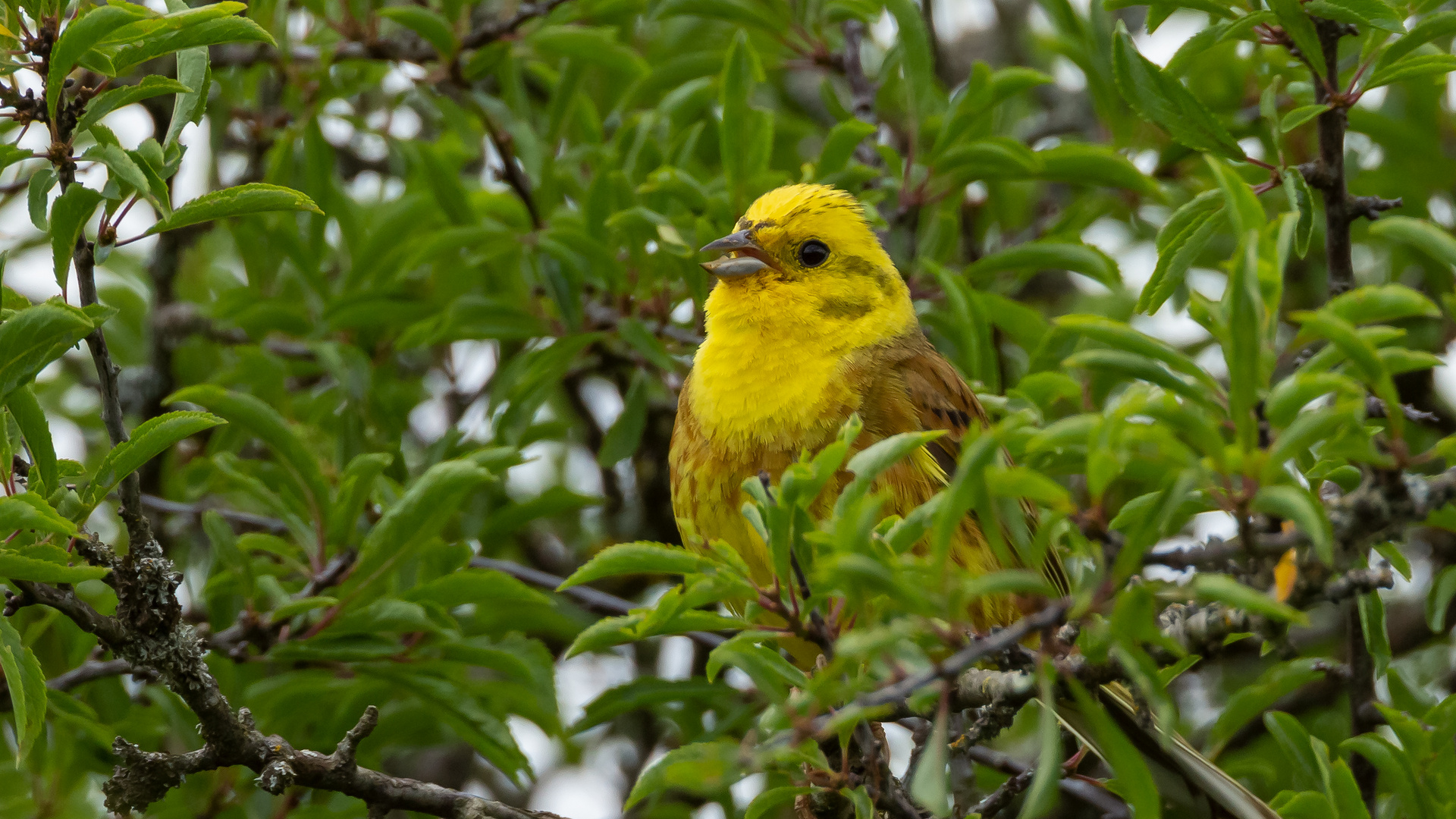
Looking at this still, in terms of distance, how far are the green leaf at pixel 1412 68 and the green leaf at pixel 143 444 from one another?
101 inches

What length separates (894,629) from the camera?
190 cm

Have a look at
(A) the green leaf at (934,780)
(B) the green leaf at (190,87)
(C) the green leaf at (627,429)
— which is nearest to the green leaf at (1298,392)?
(A) the green leaf at (934,780)

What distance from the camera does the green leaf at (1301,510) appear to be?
175 cm

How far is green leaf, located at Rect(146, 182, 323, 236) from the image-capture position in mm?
2590

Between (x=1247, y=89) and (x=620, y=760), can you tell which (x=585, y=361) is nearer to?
(x=620, y=760)

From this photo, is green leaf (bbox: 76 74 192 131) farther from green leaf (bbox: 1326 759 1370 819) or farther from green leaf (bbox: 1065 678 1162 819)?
green leaf (bbox: 1326 759 1370 819)

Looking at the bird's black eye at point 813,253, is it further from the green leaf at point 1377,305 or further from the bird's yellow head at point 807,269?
the green leaf at point 1377,305

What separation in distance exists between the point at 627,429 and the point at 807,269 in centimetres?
83

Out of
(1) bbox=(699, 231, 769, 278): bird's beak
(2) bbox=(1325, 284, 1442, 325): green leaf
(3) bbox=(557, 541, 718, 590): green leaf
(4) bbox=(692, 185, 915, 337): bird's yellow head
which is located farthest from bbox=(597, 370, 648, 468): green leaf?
(2) bbox=(1325, 284, 1442, 325): green leaf

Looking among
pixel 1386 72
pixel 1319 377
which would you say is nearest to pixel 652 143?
pixel 1386 72

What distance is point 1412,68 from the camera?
289 cm

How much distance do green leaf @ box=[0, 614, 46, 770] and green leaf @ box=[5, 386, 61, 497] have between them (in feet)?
0.91

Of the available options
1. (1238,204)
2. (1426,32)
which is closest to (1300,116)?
(1426,32)

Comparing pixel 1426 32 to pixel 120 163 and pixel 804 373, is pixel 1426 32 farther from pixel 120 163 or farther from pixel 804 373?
pixel 120 163
